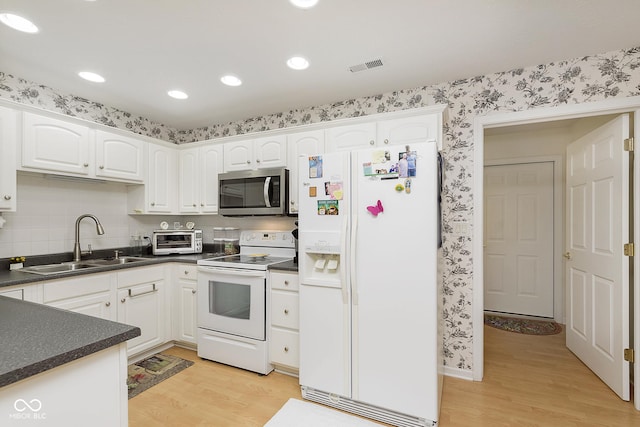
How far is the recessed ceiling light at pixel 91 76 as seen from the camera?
246 centimetres

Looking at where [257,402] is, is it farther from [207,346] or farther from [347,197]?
[347,197]

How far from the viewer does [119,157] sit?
9.82ft

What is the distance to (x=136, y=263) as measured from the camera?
277 centimetres

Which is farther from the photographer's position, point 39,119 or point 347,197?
point 39,119

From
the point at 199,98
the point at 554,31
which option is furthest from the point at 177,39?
the point at 554,31

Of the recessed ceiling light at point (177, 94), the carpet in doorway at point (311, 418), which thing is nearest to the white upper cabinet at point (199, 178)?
the recessed ceiling light at point (177, 94)

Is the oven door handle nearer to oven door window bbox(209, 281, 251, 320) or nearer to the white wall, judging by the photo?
oven door window bbox(209, 281, 251, 320)

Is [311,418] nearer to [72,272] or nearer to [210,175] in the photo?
[72,272]

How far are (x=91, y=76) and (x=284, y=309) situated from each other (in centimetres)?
242

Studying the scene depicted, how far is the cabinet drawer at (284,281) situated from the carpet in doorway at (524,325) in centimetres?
276

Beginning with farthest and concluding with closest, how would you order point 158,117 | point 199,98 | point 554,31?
point 158,117
point 199,98
point 554,31

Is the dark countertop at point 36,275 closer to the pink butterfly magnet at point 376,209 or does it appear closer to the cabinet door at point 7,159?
the cabinet door at point 7,159

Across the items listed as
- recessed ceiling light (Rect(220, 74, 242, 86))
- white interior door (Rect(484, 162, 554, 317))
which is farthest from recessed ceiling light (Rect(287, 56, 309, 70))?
white interior door (Rect(484, 162, 554, 317))

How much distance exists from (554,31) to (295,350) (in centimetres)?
283
